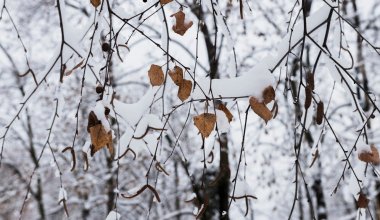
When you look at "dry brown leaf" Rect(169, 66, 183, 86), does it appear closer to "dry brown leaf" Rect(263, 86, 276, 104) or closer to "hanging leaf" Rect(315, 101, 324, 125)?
"dry brown leaf" Rect(263, 86, 276, 104)

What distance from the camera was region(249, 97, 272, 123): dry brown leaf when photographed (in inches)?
47.6

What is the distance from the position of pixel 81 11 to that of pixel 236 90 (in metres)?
8.77

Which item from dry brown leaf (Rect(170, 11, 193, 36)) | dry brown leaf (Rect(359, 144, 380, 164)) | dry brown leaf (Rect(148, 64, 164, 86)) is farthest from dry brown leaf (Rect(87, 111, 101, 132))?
dry brown leaf (Rect(359, 144, 380, 164))

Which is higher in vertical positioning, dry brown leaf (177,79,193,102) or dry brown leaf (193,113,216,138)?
dry brown leaf (177,79,193,102)

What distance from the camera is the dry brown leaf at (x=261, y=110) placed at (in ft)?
3.96

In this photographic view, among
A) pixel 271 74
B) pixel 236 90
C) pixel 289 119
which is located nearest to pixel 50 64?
pixel 236 90

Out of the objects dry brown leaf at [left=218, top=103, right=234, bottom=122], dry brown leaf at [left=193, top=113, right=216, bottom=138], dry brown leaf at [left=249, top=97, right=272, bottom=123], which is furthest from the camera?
dry brown leaf at [left=218, top=103, right=234, bottom=122]

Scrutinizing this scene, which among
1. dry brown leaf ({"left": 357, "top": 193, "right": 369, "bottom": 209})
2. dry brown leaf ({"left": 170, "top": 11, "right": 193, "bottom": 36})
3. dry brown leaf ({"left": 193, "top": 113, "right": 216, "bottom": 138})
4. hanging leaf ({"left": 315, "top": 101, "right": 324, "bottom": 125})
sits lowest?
dry brown leaf ({"left": 357, "top": 193, "right": 369, "bottom": 209})

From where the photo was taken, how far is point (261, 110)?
121 centimetres

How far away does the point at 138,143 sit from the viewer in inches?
72.0

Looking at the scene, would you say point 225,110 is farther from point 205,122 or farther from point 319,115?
point 319,115

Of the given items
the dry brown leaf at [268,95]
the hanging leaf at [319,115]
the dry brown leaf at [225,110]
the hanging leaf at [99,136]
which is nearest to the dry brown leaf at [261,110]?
the dry brown leaf at [268,95]

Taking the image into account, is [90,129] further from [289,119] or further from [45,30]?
[45,30]

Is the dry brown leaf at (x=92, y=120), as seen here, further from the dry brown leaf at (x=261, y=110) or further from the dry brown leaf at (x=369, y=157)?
the dry brown leaf at (x=369, y=157)
